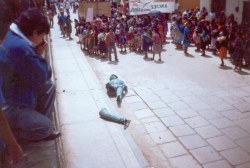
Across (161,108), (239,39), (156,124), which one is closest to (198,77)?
(239,39)

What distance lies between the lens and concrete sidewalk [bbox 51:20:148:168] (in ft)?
15.9

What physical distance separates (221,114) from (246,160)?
2.02 meters

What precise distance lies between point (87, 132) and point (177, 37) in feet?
33.4

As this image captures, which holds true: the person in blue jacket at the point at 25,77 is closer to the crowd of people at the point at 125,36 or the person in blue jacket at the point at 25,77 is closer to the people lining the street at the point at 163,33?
the people lining the street at the point at 163,33

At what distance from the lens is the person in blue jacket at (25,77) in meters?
3.62

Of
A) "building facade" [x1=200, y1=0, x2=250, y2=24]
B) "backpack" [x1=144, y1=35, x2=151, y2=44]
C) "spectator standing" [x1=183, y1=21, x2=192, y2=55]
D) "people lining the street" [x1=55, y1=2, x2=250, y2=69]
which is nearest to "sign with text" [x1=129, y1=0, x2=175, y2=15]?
"people lining the street" [x1=55, y1=2, x2=250, y2=69]

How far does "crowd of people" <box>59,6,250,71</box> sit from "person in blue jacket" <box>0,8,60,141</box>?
8782mm

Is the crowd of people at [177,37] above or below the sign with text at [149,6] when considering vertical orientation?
below

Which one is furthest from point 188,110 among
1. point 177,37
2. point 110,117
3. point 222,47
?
point 177,37

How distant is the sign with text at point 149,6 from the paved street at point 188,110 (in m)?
5.61

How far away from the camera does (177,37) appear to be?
49.0 feet

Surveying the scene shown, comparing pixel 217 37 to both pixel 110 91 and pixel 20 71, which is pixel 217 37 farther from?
pixel 20 71

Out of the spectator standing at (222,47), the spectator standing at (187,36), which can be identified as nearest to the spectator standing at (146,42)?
the spectator standing at (187,36)

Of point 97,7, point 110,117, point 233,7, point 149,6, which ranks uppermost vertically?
point 97,7
